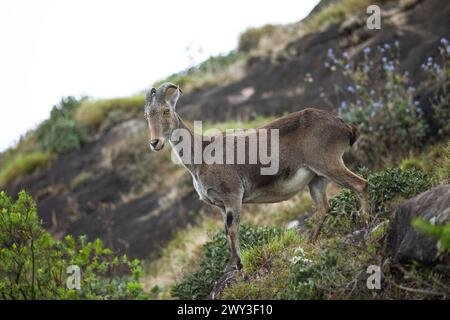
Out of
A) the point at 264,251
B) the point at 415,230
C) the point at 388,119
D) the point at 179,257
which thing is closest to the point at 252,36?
the point at 388,119

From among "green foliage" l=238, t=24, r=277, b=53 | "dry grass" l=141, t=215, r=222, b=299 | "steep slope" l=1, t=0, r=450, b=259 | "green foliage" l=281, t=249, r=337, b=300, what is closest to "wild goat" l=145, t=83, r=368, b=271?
"green foliage" l=281, t=249, r=337, b=300

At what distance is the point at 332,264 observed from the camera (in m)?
7.64

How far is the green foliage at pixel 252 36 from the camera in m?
26.8

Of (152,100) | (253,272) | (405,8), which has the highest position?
(405,8)

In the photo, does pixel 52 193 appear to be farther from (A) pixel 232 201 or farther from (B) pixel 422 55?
(A) pixel 232 201

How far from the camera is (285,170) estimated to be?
30.1 feet

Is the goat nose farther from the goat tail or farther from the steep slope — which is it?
the steep slope

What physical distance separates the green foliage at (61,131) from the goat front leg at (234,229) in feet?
51.7

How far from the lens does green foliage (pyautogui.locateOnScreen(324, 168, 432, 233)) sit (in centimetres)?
925

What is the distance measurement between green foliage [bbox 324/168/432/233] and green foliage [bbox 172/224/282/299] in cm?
112

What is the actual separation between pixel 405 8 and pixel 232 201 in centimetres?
1191

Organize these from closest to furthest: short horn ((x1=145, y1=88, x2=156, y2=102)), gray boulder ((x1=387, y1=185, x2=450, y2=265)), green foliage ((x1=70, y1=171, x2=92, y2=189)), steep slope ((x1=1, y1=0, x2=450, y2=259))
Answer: gray boulder ((x1=387, y1=185, x2=450, y2=265))
short horn ((x1=145, y1=88, x2=156, y2=102))
steep slope ((x1=1, y1=0, x2=450, y2=259))
green foliage ((x1=70, y1=171, x2=92, y2=189))
